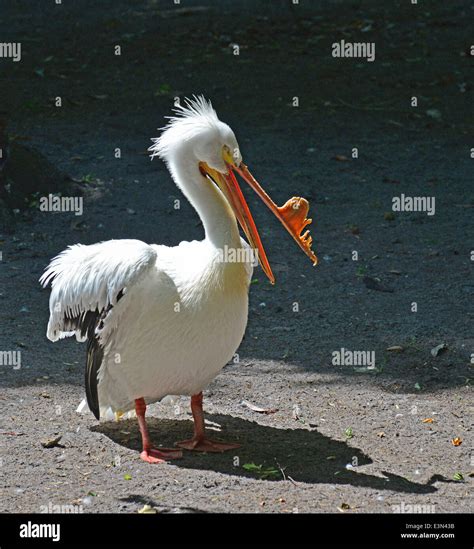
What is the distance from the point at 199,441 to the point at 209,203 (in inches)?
46.5

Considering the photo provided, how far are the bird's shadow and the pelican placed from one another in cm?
13

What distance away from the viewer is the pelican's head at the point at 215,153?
475 cm

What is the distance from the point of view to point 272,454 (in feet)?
16.0

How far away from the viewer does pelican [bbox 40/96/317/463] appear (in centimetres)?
466

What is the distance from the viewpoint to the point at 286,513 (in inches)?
161

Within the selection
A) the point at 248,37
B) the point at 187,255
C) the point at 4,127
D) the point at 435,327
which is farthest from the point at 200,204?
the point at 248,37

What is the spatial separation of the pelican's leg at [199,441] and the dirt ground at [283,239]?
0.25ft
